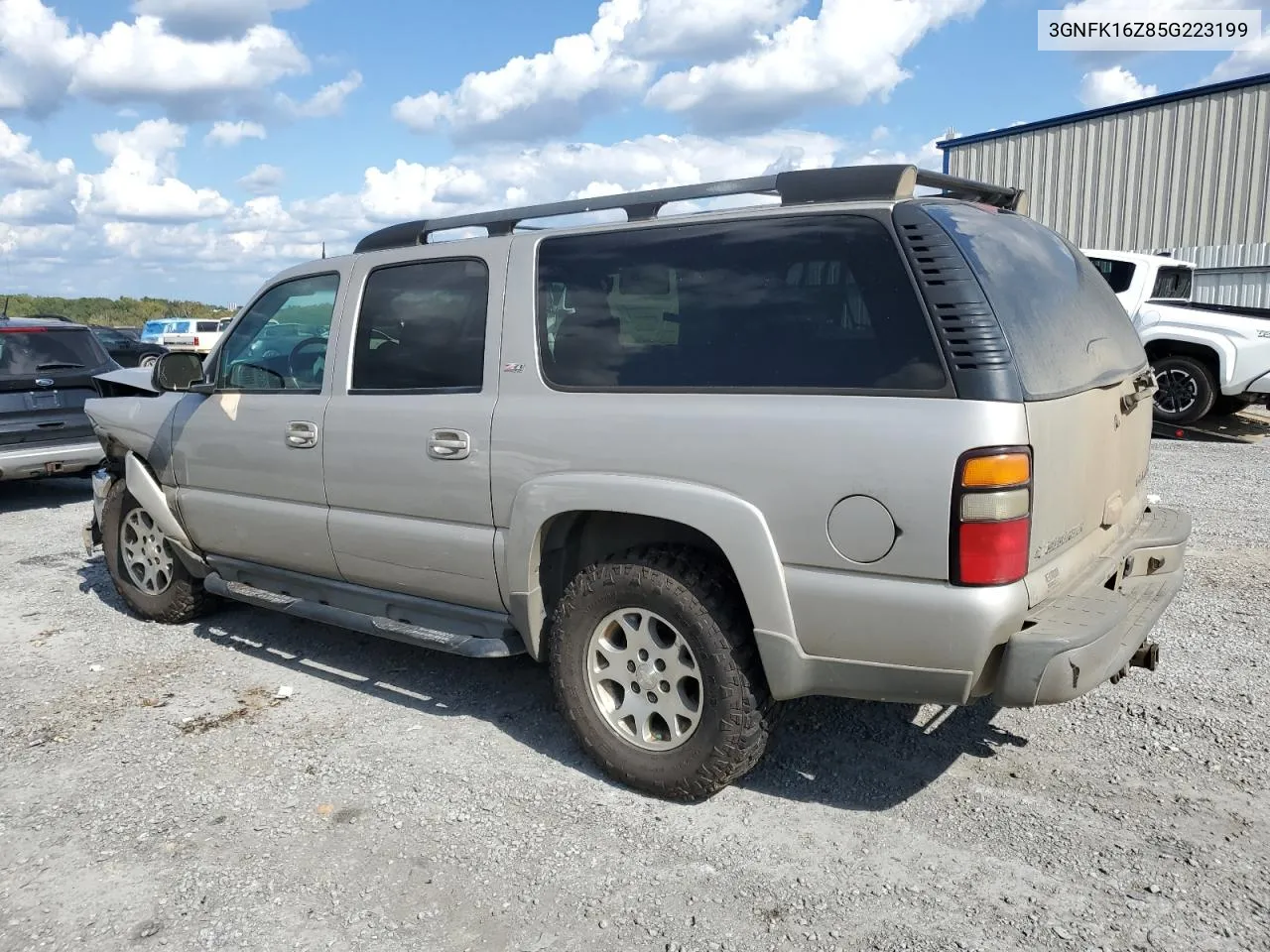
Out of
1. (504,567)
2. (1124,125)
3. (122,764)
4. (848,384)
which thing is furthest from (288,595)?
(1124,125)

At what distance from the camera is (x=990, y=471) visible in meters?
2.70

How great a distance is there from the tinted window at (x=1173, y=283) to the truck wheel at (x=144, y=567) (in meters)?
10.5

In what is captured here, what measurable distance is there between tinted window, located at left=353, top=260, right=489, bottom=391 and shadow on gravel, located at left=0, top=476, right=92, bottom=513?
21.7 feet

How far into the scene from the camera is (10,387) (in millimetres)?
8516

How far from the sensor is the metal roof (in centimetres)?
1736

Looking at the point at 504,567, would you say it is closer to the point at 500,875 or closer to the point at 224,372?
the point at 500,875

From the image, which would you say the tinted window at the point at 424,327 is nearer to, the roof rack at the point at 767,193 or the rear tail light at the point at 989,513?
the roof rack at the point at 767,193

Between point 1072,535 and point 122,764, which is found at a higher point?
point 1072,535

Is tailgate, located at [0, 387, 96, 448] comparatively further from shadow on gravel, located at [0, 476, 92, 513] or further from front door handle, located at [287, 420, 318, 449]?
front door handle, located at [287, 420, 318, 449]

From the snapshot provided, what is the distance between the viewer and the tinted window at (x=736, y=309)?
2914 mm

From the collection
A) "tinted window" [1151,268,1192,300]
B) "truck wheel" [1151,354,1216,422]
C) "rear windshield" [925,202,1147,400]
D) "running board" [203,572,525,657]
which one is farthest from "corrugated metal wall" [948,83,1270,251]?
"running board" [203,572,525,657]

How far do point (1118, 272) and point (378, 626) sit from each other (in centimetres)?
1022

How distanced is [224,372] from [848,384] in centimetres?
329

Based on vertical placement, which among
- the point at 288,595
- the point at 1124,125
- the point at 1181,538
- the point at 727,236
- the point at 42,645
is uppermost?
the point at 1124,125
